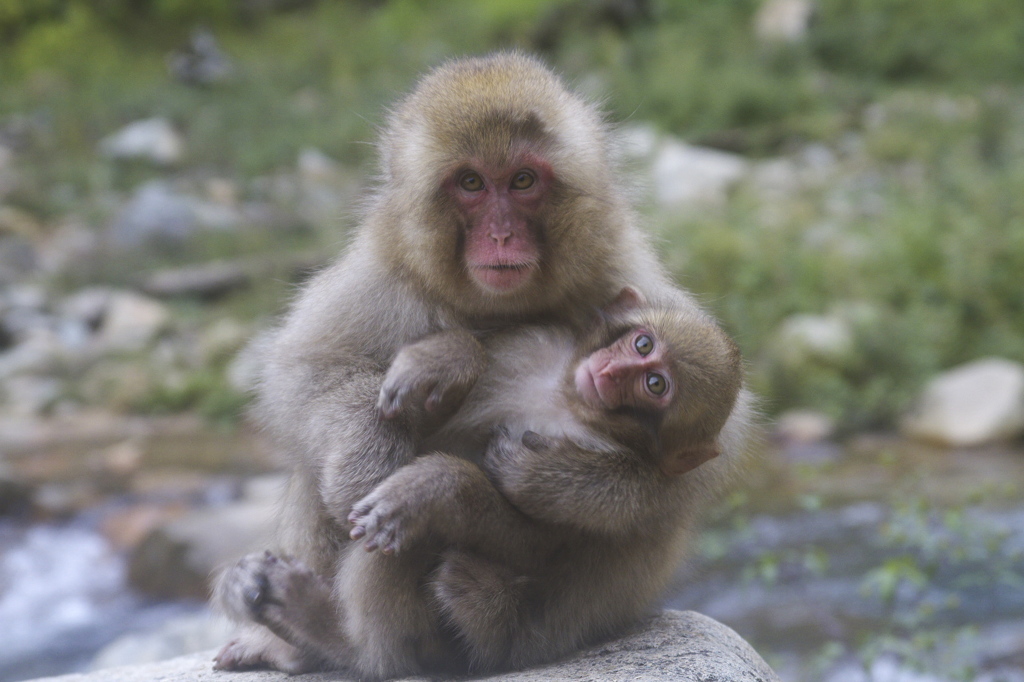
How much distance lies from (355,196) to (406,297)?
1.98 ft

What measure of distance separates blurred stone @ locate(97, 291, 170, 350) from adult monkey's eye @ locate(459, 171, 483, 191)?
35.0ft

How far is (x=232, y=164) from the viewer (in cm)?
1867

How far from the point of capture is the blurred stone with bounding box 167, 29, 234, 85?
856 inches

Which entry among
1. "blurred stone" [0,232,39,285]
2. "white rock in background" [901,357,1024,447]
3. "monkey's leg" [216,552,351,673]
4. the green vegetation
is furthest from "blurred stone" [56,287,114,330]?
"monkey's leg" [216,552,351,673]

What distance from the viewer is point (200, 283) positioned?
46.4 feet

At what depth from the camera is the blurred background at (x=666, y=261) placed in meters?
6.28

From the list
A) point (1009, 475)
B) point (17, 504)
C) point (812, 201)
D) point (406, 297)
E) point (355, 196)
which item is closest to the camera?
point (406, 297)

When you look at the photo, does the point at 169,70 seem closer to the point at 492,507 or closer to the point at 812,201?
the point at 812,201

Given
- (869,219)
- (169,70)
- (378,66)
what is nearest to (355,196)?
(869,219)

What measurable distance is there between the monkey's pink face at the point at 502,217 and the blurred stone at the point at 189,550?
4.95 meters

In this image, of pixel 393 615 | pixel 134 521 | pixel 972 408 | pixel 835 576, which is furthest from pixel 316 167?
pixel 393 615

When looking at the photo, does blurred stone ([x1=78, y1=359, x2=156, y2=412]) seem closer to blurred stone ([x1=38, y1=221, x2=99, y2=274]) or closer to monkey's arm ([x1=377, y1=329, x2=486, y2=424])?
blurred stone ([x1=38, y1=221, x2=99, y2=274])

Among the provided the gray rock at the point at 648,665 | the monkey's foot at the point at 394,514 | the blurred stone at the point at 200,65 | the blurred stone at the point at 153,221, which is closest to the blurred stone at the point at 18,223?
the blurred stone at the point at 153,221

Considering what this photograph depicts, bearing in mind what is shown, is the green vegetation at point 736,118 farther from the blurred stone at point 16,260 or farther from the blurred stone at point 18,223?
the blurred stone at point 16,260
